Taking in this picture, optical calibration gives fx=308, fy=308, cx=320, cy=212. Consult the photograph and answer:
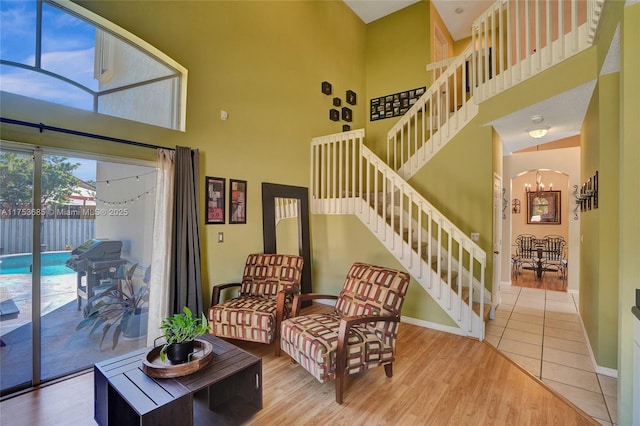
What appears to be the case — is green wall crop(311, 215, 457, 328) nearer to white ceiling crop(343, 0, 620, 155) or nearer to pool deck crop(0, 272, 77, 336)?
white ceiling crop(343, 0, 620, 155)

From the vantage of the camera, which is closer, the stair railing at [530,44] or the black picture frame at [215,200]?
the stair railing at [530,44]

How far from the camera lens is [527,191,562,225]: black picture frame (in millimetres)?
8711

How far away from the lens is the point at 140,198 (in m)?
3.24

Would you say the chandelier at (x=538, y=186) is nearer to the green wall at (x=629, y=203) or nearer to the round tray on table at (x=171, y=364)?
the green wall at (x=629, y=203)

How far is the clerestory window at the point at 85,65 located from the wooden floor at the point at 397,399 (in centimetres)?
244

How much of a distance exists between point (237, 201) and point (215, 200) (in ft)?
1.13

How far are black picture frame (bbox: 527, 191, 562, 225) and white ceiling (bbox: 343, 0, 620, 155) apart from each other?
13.7 ft

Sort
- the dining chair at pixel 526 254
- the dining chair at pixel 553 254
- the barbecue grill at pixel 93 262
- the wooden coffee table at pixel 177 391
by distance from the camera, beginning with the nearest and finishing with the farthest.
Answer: the wooden coffee table at pixel 177 391 → the barbecue grill at pixel 93 262 → the dining chair at pixel 553 254 → the dining chair at pixel 526 254

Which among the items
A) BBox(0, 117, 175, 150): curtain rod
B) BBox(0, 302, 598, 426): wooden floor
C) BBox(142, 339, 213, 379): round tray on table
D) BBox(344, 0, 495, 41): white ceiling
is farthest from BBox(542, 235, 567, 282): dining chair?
BBox(0, 117, 175, 150): curtain rod

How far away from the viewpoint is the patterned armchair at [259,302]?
3107 mm

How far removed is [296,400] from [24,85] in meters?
3.35

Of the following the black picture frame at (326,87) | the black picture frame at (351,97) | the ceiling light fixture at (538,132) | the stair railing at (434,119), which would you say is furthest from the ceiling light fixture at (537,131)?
the black picture frame at (326,87)

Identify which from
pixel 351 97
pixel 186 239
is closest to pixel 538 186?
pixel 351 97

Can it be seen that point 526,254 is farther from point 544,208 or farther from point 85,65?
point 85,65
